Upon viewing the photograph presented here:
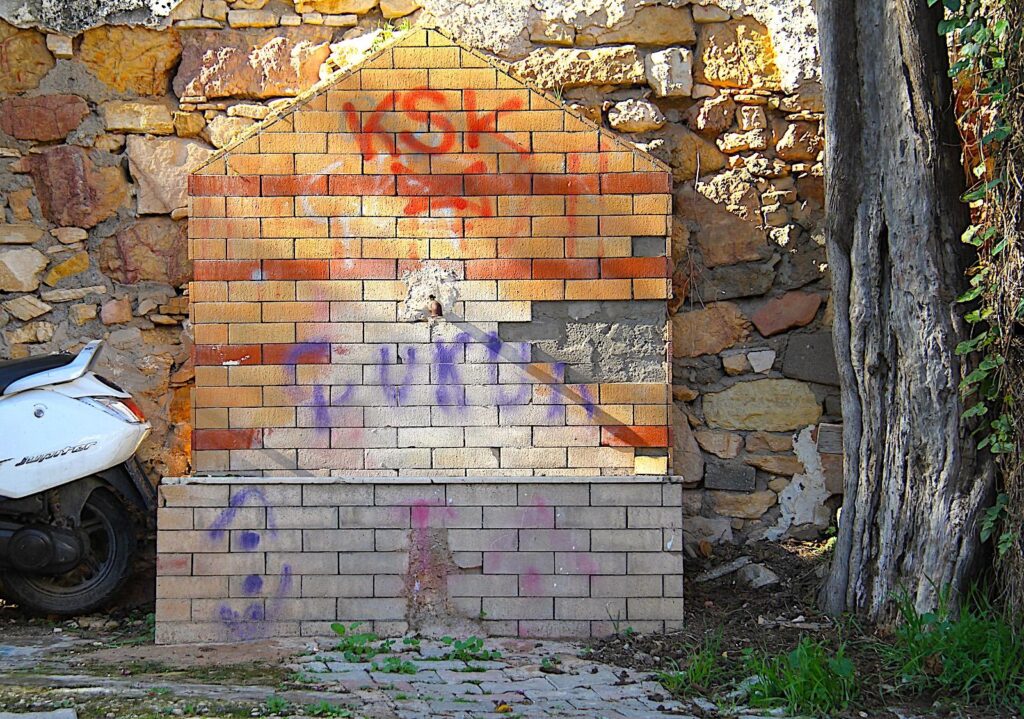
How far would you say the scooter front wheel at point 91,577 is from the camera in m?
5.16

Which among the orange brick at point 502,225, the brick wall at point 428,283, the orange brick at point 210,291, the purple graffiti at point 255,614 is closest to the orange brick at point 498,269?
the brick wall at point 428,283

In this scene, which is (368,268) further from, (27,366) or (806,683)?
(806,683)

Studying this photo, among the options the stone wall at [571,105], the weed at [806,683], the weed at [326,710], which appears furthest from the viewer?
the stone wall at [571,105]

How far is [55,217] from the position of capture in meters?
5.62

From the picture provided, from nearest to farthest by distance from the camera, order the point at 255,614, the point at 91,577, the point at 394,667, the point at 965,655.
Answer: the point at 965,655
the point at 394,667
the point at 255,614
the point at 91,577

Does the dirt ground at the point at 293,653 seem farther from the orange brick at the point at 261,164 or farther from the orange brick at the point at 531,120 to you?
the orange brick at the point at 531,120

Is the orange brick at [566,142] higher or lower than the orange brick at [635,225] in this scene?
higher

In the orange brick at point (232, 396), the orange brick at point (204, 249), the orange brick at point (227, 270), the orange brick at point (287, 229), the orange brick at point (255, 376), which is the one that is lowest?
the orange brick at point (232, 396)

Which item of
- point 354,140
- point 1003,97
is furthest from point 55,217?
point 1003,97

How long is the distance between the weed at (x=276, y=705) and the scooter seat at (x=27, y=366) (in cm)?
216

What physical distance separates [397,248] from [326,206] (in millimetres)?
372

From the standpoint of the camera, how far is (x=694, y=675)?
429 cm

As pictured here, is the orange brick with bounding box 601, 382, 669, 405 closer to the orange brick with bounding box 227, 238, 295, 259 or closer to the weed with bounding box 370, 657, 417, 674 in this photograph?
the weed with bounding box 370, 657, 417, 674

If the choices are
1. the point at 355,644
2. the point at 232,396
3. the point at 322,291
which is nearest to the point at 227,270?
the point at 322,291
